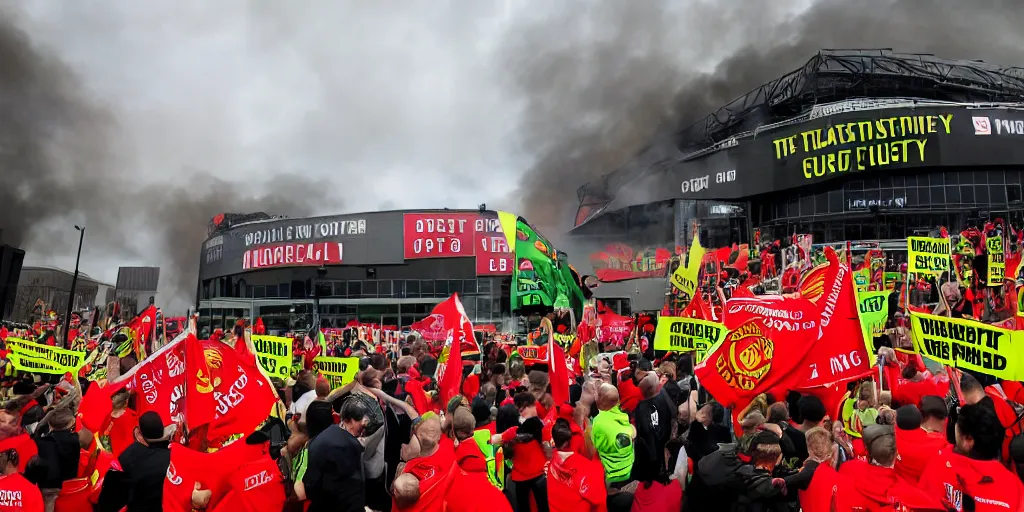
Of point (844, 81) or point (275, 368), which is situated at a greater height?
point (844, 81)

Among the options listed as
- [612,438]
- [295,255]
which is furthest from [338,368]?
[295,255]

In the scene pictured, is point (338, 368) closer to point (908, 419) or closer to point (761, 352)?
point (761, 352)

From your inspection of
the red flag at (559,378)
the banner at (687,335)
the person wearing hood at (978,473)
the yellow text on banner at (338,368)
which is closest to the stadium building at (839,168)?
the banner at (687,335)

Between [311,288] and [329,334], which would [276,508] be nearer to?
[329,334]

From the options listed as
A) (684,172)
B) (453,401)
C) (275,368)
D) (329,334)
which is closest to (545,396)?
(453,401)

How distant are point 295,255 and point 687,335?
145ft

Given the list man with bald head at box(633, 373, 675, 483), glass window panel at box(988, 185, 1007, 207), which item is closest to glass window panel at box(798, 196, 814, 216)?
glass window panel at box(988, 185, 1007, 207)

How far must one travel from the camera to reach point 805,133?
4669 centimetres

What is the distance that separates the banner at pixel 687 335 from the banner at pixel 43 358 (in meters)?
7.72

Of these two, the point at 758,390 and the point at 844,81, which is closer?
the point at 758,390

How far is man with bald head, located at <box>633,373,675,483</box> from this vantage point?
245 inches

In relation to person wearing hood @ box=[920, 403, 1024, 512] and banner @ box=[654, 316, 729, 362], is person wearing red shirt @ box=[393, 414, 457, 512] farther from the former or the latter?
banner @ box=[654, 316, 729, 362]

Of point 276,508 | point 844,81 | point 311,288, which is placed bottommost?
point 276,508

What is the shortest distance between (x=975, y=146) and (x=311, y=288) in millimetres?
41173
